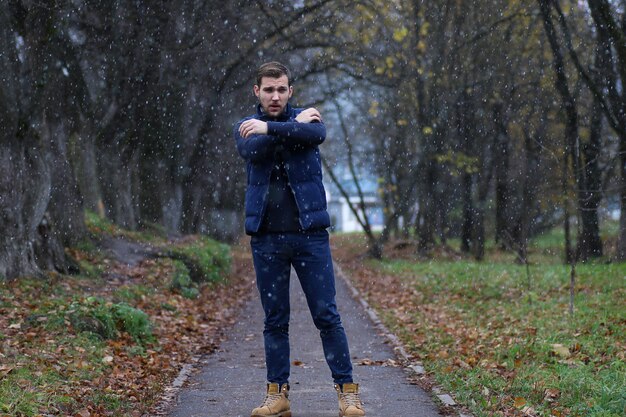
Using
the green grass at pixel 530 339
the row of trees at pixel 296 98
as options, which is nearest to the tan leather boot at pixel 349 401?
the green grass at pixel 530 339

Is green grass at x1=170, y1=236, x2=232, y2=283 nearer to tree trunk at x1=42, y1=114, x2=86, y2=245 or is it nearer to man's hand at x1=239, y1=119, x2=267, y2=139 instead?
tree trunk at x1=42, y1=114, x2=86, y2=245

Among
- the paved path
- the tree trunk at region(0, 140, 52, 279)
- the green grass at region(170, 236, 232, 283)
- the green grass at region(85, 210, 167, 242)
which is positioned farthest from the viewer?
Answer: the green grass at region(85, 210, 167, 242)

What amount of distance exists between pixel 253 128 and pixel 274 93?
1.20ft

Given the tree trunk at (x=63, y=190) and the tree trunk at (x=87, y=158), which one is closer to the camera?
the tree trunk at (x=63, y=190)

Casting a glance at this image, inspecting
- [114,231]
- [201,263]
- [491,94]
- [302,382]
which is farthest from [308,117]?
[491,94]

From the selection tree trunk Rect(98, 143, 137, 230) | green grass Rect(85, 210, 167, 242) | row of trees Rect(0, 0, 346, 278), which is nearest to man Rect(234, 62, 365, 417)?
row of trees Rect(0, 0, 346, 278)

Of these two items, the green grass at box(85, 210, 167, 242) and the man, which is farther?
the green grass at box(85, 210, 167, 242)

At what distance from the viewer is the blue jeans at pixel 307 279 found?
5793 millimetres

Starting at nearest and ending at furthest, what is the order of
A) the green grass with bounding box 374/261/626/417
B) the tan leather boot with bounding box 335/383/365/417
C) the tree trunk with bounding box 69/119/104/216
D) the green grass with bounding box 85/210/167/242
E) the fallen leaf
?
the tan leather boot with bounding box 335/383/365/417 < the green grass with bounding box 374/261/626/417 < the fallen leaf < the green grass with bounding box 85/210/167/242 < the tree trunk with bounding box 69/119/104/216

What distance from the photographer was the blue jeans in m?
5.79

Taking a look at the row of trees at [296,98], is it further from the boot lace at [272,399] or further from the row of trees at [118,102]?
the boot lace at [272,399]

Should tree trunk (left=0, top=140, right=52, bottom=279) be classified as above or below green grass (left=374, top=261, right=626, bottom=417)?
above

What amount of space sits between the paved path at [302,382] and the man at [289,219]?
2.39 ft

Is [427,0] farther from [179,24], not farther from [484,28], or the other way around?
[179,24]
